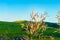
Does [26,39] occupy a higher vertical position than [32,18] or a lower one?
lower

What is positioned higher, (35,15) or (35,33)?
(35,15)

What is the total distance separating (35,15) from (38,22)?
175mm

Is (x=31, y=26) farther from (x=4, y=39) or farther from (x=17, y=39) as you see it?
(x=17, y=39)

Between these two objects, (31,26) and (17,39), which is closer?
(31,26)

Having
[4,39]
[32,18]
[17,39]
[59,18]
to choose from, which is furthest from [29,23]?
[17,39]

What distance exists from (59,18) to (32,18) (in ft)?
5.00

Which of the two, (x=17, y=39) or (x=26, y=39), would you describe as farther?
(x=17, y=39)

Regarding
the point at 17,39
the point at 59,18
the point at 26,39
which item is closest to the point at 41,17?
the point at 26,39

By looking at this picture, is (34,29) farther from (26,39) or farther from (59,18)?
(59,18)

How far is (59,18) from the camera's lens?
7.01 m

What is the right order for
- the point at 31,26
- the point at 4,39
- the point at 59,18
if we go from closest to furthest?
the point at 31,26 → the point at 59,18 → the point at 4,39

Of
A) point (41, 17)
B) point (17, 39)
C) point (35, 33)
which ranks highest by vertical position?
point (41, 17)

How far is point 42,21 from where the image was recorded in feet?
18.8

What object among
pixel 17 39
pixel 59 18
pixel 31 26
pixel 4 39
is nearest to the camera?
pixel 31 26
